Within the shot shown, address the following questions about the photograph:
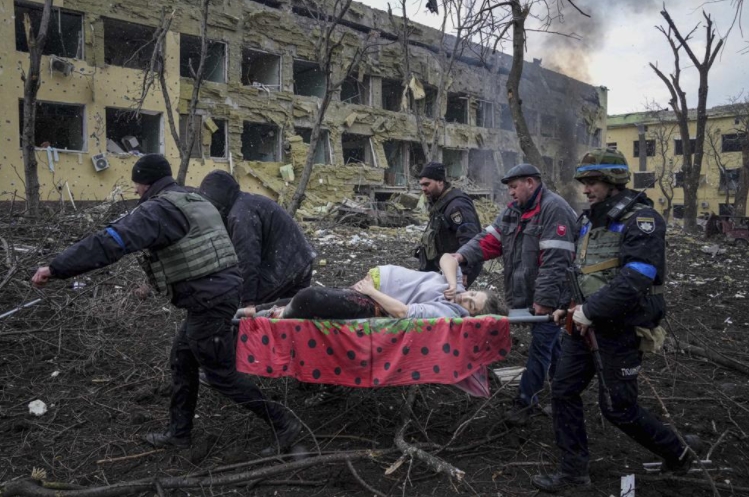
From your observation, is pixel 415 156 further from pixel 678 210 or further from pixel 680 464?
pixel 680 464

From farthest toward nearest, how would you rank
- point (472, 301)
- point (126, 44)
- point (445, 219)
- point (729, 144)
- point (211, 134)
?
1. point (729, 144)
2. point (211, 134)
3. point (126, 44)
4. point (445, 219)
5. point (472, 301)

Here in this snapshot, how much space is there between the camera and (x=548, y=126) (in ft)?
109

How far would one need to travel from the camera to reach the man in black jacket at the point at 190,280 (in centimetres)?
308

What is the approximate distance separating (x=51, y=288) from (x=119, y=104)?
12.7m

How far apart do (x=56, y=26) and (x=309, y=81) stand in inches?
385

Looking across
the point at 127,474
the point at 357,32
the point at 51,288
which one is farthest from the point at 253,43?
the point at 127,474

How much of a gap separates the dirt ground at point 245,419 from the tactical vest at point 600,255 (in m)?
0.63

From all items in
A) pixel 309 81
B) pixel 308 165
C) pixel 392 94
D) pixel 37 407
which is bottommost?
pixel 37 407

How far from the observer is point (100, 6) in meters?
16.4

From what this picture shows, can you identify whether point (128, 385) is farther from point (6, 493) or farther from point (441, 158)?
point (441, 158)

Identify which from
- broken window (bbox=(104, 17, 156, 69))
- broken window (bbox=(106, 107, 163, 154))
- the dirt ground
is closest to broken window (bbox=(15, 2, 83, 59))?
broken window (bbox=(104, 17, 156, 69))

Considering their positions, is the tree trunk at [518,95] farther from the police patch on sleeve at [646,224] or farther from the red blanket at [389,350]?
the police patch on sleeve at [646,224]

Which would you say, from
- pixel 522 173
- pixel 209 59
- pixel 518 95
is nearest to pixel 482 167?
pixel 209 59

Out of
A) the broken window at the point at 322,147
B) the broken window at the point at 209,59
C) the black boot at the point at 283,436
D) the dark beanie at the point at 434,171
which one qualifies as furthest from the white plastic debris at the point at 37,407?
the broken window at the point at 322,147
